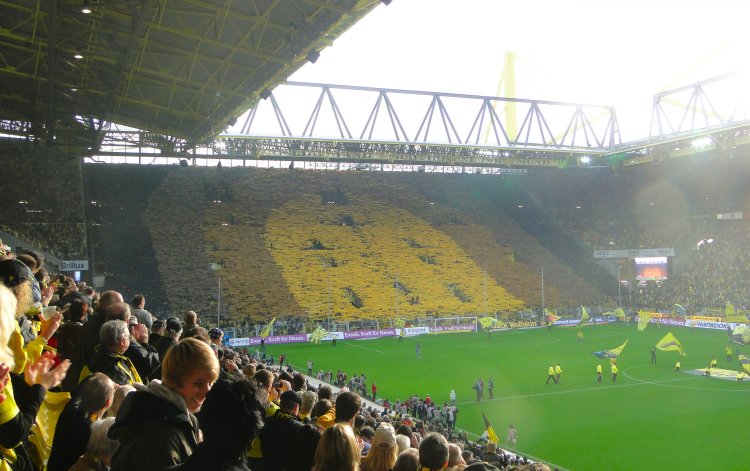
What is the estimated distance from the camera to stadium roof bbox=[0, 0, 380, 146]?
59.4 ft

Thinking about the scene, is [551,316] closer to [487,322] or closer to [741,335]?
[487,322]

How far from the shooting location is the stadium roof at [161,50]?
18109 mm

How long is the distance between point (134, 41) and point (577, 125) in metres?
45.8

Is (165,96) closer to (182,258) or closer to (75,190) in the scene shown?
(75,190)

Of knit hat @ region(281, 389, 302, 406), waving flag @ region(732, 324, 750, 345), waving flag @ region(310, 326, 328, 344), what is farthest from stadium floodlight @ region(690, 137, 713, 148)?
knit hat @ region(281, 389, 302, 406)

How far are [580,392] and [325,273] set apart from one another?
28.1 metres

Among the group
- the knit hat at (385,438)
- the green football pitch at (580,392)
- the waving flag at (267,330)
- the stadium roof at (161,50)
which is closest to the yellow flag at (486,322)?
the green football pitch at (580,392)

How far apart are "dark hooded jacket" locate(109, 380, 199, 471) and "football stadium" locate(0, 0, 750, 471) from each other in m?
0.01

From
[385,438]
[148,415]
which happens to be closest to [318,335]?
[385,438]

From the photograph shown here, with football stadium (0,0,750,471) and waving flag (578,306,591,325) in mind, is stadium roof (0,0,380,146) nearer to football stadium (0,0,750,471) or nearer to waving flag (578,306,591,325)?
football stadium (0,0,750,471)

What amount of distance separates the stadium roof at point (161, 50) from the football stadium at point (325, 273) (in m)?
0.12

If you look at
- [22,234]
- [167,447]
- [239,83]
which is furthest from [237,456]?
[22,234]

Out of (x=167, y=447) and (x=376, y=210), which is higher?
(x=376, y=210)

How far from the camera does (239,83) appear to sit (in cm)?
2442
